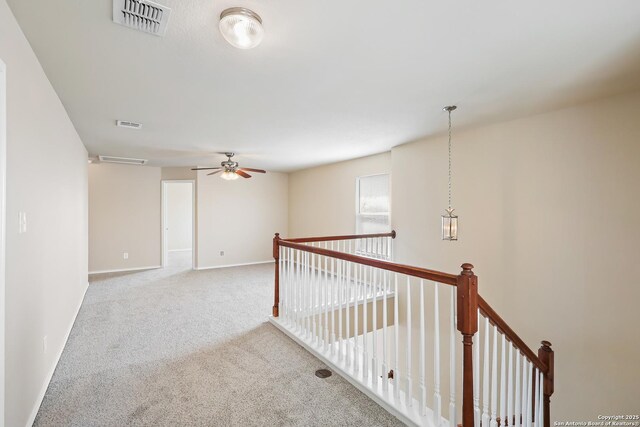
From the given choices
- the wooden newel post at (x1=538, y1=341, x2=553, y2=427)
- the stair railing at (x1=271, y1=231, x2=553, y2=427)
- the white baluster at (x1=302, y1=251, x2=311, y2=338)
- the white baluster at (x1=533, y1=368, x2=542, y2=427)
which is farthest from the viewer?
the white baluster at (x1=302, y1=251, x2=311, y2=338)

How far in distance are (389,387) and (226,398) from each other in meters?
1.19

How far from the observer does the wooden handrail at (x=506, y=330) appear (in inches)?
70.1

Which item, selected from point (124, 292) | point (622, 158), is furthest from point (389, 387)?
point (124, 292)

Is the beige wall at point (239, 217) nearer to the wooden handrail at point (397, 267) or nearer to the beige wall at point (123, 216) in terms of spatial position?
the beige wall at point (123, 216)

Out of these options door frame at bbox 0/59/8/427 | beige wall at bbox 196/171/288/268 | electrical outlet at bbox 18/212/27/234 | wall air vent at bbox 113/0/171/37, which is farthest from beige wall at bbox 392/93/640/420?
beige wall at bbox 196/171/288/268

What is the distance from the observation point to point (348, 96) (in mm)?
2699

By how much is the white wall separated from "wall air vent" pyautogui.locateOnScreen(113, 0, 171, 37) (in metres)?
8.66

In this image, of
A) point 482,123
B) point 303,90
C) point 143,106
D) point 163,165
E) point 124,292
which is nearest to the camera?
point 303,90

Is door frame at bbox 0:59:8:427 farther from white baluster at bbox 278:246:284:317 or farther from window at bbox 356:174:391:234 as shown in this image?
window at bbox 356:174:391:234

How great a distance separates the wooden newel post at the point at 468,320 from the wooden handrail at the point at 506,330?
4.5 inches

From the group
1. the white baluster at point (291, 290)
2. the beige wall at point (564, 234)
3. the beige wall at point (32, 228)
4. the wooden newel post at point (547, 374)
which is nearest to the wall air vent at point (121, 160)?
the beige wall at point (32, 228)

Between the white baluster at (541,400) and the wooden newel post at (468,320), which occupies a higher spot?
the wooden newel post at (468,320)

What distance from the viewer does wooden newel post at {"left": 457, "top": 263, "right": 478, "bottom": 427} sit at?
162cm

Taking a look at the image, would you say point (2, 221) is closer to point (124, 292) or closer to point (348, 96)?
point (348, 96)
